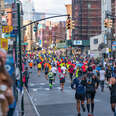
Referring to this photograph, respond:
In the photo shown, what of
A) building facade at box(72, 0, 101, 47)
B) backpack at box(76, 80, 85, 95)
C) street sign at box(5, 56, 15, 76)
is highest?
building facade at box(72, 0, 101, 47)

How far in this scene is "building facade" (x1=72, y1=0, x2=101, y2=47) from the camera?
4498 inches

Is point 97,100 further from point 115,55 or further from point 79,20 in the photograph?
point 79,20

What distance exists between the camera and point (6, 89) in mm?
4621

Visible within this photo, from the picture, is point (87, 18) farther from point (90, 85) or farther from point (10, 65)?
point (10, 65)

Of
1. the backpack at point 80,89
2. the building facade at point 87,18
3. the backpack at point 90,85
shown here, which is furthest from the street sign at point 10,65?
the building facade at point 87,18

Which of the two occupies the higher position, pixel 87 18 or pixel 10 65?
pixel 87 18

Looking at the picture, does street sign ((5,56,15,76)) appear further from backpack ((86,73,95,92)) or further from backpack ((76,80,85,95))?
backpack ((86,73,95,92))

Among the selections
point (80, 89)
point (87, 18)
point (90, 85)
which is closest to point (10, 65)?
point (80, 89)

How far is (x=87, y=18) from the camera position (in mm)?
115562

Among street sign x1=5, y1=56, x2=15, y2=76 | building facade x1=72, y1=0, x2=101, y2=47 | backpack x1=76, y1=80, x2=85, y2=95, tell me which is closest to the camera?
street sign x1=5, y1=56, x2=15, y2=76

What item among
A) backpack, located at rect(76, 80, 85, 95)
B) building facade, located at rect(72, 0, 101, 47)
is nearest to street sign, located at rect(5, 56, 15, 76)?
backpack, located at rect(76, 80, 85, 95)

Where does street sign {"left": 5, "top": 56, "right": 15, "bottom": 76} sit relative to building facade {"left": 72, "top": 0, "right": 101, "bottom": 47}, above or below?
below

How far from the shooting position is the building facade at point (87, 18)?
375 ft

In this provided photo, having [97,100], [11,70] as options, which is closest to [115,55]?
[97,100]
